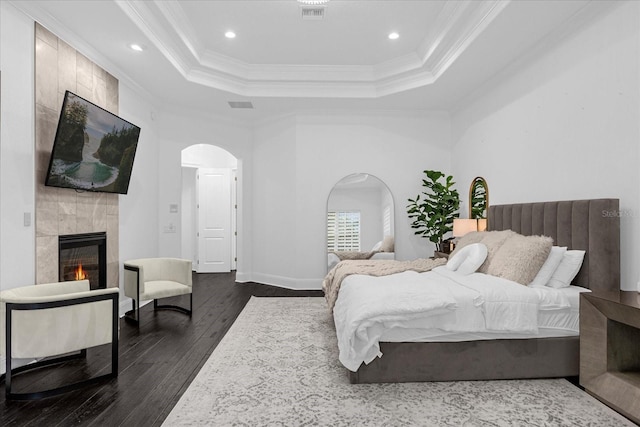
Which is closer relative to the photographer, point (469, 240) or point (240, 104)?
point (469, 240)

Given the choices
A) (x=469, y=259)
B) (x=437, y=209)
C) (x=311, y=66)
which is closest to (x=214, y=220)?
(x=311, y=66)

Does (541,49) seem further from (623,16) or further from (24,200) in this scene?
(24,200)

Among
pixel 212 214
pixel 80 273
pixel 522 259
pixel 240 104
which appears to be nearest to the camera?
pixel 522 259

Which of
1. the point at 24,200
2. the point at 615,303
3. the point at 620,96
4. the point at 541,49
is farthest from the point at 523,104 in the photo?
the point at 24,200

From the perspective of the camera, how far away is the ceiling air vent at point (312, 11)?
3.87 metres

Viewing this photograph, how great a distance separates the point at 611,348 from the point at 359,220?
4.06m

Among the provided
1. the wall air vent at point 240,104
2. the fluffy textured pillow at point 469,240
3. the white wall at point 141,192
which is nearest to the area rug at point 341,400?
the fluffy textured pillow at point 469,240

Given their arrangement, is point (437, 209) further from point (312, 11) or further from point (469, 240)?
point (312, 11)

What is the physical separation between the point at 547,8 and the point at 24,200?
4622mm

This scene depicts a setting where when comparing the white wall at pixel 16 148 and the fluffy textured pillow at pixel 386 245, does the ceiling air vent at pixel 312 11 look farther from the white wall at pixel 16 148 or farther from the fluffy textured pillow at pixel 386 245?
the fluffy textured pillow at pixel 386 245

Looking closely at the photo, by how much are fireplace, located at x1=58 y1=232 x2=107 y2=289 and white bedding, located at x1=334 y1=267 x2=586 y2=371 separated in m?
2.76

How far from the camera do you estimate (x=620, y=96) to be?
9.59 feet

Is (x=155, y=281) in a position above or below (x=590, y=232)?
below

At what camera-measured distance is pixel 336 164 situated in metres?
6.27
